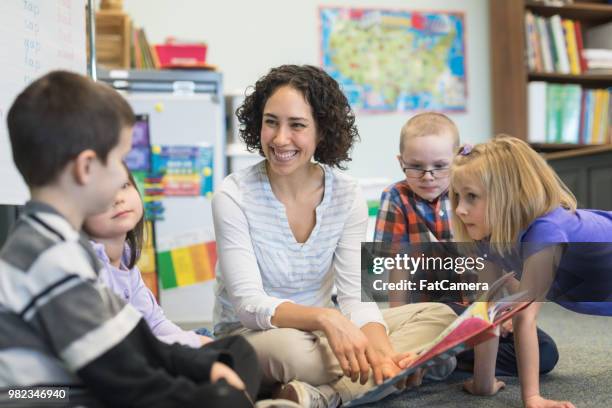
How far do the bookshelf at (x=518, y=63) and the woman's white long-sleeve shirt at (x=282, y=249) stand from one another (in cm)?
213

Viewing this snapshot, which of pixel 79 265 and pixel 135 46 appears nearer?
pixel 79 265

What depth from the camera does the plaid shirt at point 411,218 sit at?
1709 millimetres

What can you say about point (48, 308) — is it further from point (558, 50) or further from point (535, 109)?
point (558, 50)

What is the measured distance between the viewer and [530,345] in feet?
3.97

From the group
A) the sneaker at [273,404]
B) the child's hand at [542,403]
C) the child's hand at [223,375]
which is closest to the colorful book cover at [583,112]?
the child's hand at [542,403]

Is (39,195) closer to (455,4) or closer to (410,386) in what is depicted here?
(410,386)

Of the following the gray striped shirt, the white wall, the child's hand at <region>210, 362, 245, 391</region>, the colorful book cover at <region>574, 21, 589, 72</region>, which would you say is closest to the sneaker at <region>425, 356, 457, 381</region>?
the child's hand at <region>210, 362, 245, 391</region>

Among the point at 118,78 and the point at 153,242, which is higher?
the point at 118,78

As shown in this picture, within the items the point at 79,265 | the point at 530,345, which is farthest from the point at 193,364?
the point at 530,345

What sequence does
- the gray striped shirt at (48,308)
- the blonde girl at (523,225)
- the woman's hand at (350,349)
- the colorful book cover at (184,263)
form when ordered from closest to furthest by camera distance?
the gray striped shirt at (48,308) → the woman's hand at (350,349) → the blonde girl at (523,225) → the colorful book cover at (184,263)

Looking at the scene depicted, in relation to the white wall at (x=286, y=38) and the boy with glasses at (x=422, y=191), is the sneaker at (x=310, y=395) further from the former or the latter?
the white wall at (x=286, y=38)

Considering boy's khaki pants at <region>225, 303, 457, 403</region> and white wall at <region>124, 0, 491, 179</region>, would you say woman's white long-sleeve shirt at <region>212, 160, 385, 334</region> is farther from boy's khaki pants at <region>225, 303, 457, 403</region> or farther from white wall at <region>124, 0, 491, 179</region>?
white wall at <region>124, 0, 491, 179</region>

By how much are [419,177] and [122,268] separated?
788 mm

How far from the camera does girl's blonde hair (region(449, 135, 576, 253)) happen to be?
1.31m
